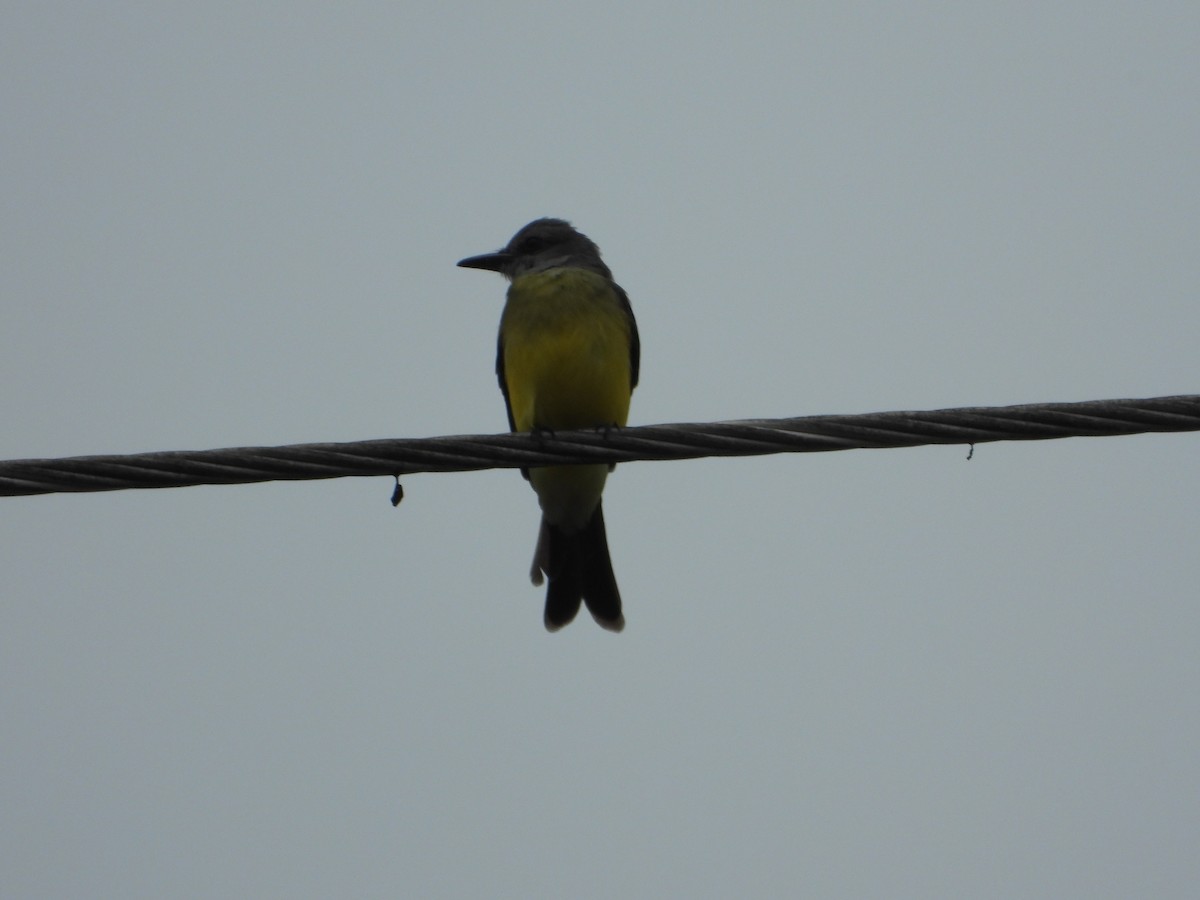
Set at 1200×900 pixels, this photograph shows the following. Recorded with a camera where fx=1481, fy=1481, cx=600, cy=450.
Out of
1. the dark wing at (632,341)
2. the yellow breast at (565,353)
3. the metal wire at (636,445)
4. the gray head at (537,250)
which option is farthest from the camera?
the gray head at (537,250)

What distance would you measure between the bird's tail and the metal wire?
275 centimetres

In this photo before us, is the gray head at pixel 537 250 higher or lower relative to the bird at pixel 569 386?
higher

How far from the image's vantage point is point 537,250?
7.37 meters

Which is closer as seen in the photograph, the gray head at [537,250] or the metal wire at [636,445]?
the metal wire at [636,445]

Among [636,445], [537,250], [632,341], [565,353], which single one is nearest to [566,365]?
[565,353]

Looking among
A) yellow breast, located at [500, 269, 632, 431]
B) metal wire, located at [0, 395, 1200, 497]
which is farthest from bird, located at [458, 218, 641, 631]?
metal wire, located at [0, 395, 1200, 497]

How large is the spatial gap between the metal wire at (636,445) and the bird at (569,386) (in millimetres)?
1861

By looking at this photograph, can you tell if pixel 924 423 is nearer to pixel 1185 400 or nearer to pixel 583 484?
pixel 1185 400

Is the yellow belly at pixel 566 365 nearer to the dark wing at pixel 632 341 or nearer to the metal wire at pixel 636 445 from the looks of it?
the dark wing at pixel 632 341

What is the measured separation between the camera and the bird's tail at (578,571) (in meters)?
6.68

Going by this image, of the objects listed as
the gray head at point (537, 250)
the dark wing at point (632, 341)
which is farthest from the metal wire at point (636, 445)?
the gray head at point (537, 250)

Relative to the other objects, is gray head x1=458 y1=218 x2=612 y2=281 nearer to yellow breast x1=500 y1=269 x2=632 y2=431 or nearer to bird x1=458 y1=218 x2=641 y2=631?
bird x1=458 y1=218 x2=641 y2=631

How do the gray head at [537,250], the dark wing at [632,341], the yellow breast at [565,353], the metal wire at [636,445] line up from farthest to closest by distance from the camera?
the gray head at [537,250] → the dark wing at [632,341] → the yellow breast at [565,353] → the metal wire at [636,445]

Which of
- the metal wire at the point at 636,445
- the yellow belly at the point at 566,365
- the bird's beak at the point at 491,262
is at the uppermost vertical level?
the bird's beak at the point at 491,262
